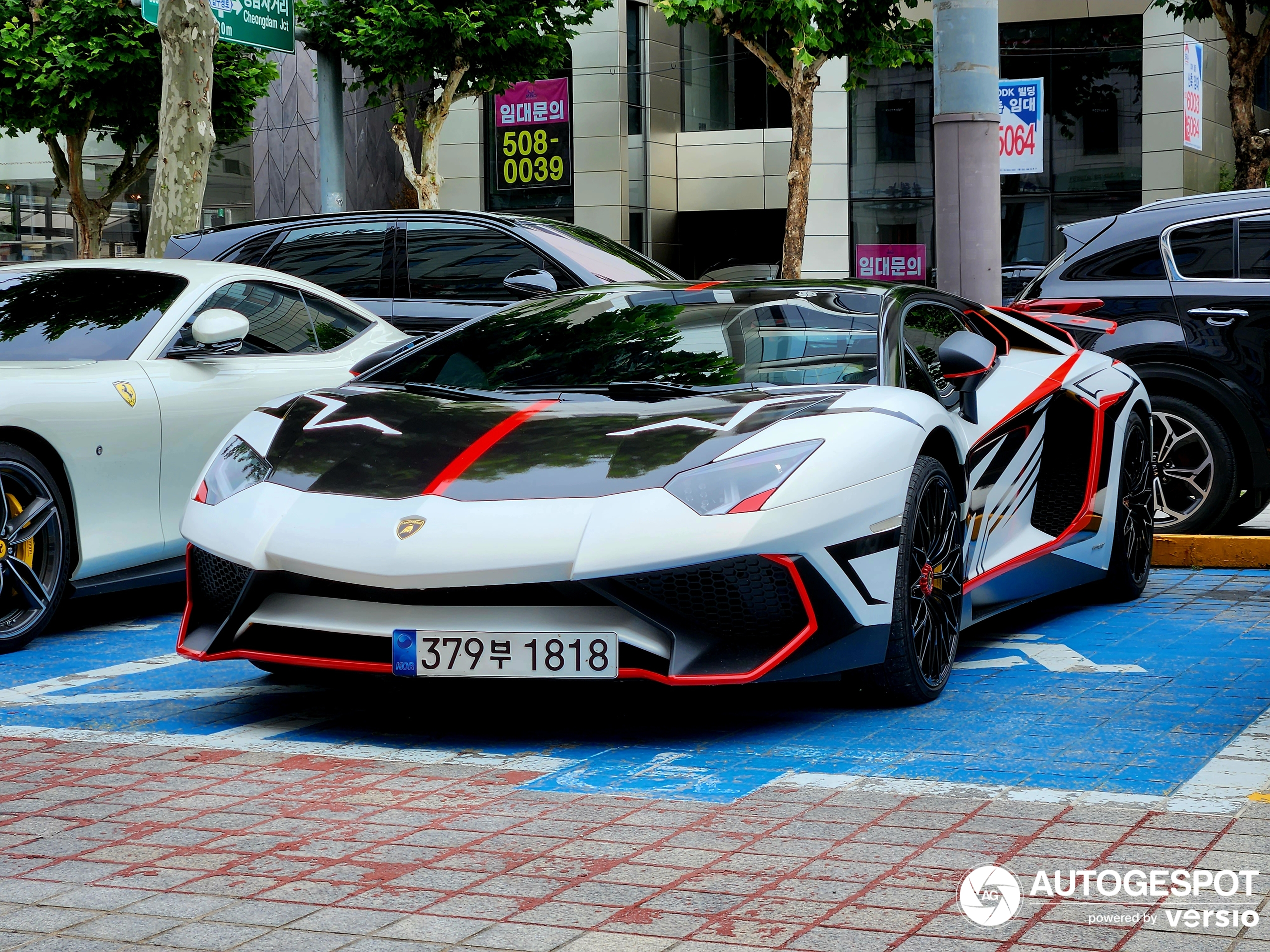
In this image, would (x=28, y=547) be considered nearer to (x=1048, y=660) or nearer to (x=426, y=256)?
(x=1048, y=660)

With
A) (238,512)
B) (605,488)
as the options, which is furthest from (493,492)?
(238,512)

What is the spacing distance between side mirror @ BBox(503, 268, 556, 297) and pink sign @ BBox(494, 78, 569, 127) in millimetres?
23236

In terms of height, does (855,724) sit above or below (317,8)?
below

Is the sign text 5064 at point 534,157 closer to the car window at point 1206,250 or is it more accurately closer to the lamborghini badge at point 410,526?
the car window at point 1206,250

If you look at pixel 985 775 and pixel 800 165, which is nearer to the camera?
pixel 985 775

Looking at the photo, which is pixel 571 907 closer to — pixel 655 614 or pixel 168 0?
pixel 655 614

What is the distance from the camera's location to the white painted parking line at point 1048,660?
5414mm

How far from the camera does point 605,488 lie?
14.1 feet

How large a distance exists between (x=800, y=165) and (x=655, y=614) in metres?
20.2

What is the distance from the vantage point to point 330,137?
18.4m

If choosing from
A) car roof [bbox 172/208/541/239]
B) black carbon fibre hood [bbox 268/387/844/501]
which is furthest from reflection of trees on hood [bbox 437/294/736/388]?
car roof [bbox 172/208/541/239]

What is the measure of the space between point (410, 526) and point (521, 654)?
0.44 meters

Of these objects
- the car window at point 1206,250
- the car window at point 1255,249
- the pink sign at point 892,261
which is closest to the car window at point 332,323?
the car window at point 1206,250

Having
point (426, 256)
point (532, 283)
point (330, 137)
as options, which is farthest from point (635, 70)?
point (532, 283)
